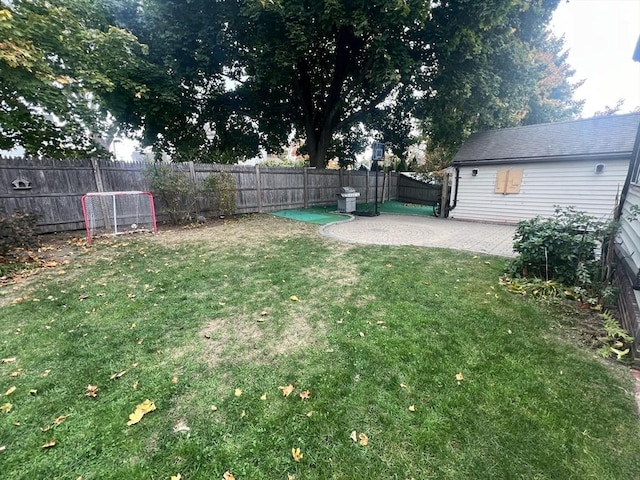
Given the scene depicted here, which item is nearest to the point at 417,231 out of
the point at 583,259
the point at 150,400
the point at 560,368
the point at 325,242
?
the point at 325,242

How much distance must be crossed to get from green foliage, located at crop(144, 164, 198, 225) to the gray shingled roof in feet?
31.8

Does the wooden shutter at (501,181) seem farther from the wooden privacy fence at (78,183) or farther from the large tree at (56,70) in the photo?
the large tree at (56,70)

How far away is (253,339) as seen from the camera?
9.80 ft

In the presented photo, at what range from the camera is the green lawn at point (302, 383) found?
1737 millimetres

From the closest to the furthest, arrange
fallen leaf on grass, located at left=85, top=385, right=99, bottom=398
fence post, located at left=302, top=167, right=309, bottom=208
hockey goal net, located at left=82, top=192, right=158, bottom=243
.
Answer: fallen leaf on grass, located at left=85, top=385, right=99, bottom=398 → hockey goal net, located at left=82, top=192, right=158, bottom=243 → fence post, located at left=302, top=167, right=309, bottom=208

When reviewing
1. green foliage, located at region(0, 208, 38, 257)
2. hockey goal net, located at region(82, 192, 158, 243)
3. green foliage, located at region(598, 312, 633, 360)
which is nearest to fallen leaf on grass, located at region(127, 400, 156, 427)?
green foliage, located at region(598, 312, 633, 360)

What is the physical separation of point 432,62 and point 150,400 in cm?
1361

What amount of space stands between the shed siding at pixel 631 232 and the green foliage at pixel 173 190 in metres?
9.36

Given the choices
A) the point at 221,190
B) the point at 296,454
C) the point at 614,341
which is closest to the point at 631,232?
the point at 614,341

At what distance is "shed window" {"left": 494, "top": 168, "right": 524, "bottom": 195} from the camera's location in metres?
9.93

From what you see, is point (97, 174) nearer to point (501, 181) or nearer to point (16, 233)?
point (16, 233)

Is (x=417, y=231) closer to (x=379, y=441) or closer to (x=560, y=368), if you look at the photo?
(x=560, y=368)

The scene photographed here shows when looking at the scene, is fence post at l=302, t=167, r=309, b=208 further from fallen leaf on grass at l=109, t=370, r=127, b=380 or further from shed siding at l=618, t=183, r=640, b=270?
fallen leaf on grass at l=109, t=370, r=127, b=380

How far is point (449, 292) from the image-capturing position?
409cm
